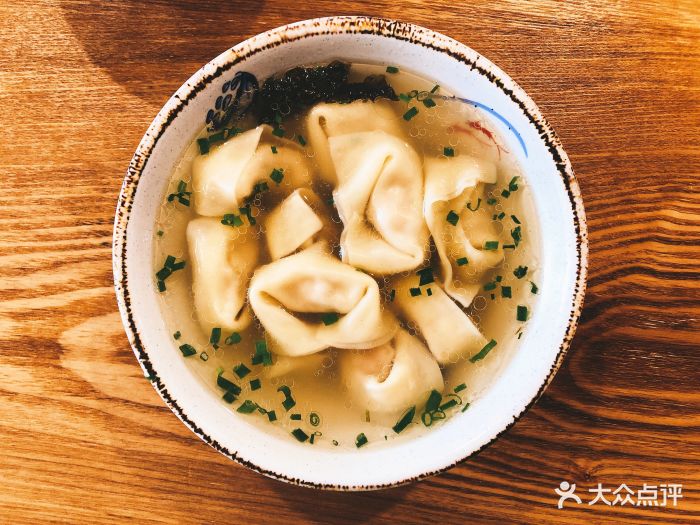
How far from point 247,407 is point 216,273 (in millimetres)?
294

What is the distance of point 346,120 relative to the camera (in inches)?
51.5

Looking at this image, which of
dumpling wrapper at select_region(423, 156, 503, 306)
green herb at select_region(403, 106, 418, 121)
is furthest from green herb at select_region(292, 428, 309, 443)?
green herb at select_region(403, 106, 418, 121)

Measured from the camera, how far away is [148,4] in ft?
4.33

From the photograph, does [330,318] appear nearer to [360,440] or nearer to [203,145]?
[360,440]

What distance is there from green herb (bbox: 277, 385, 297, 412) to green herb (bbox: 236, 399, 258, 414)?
0.06 metres

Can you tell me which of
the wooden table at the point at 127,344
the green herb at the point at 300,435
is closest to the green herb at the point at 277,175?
the wooden table at the point at 127,344

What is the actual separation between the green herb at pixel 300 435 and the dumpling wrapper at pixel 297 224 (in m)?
0.38

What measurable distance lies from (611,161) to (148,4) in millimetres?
1090

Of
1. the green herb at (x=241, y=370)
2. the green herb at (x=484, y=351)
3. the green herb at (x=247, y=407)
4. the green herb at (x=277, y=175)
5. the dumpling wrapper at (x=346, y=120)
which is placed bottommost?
the green herb at (x=247, y=407)

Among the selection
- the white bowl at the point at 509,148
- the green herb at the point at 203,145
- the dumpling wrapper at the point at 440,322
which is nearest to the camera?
the white bowl at the point at 509,148

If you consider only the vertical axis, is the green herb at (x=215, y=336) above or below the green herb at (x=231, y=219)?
below

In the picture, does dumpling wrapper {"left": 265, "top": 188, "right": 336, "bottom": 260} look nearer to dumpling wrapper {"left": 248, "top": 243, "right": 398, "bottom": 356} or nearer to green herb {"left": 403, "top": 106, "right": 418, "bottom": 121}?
dumpling wrapper {"left": 248, "top": 243, "right": 398, "bottom": 356}

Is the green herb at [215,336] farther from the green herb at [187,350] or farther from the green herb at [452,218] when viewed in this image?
the green herb at [452,218]

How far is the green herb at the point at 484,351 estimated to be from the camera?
132cm
